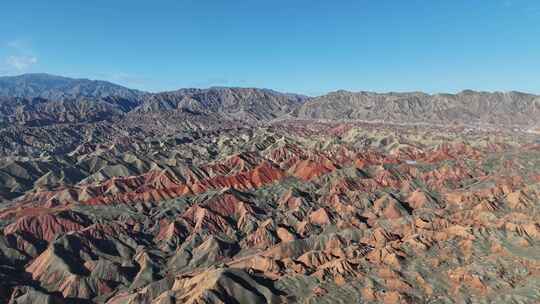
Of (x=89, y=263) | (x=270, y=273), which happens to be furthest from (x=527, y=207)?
(x=89, y=263)

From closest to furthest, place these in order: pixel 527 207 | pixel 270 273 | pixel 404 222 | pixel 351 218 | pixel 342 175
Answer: pixel 270 273
pixel 404 222
pixel 527 207
pixel 351 218
pixel 342 175

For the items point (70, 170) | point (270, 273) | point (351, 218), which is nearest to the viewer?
point (270, 273)

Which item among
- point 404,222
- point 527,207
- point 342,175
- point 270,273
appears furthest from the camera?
point 342,175

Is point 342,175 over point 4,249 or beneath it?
over

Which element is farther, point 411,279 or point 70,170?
point 70,170

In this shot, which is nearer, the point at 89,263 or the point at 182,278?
the point at 182,278

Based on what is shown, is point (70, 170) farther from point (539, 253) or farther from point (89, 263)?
point (539, 253)

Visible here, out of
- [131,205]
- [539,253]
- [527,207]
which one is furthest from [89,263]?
[527,207]

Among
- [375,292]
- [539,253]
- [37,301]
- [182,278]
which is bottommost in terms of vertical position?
[37,301]

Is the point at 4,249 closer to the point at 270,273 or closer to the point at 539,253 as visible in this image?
the point at 270,273
